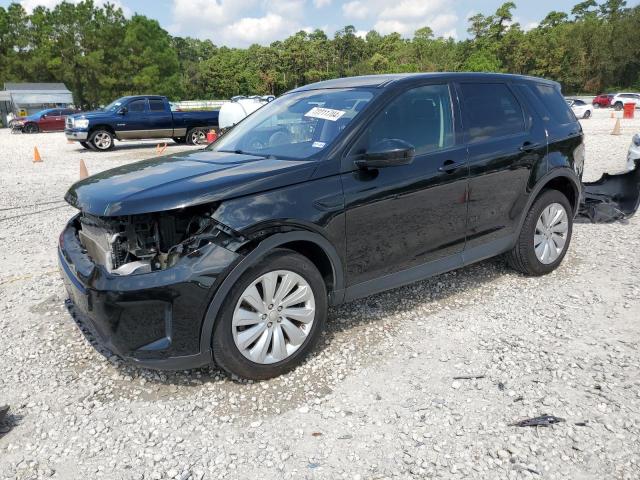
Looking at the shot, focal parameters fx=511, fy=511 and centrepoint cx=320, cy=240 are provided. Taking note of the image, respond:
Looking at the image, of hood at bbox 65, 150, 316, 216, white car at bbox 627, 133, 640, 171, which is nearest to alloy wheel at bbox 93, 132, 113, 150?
hood at bbox 65, 150, 316, 216

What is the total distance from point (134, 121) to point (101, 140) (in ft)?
4.25

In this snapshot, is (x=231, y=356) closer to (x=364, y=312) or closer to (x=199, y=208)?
(x=199, y=208)

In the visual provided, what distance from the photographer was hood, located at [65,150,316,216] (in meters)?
2.80

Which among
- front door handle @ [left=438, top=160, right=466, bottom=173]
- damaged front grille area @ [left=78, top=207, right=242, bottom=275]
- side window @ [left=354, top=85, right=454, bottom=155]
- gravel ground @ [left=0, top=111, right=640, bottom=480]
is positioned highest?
side window @ [left=354, top=85, right=454, bottom=155]

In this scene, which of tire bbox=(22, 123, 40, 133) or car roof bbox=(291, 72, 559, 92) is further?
tire bbox=(22, 123, 40, 133)

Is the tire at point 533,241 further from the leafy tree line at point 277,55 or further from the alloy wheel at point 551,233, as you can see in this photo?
the leafy tree line at point 277,55

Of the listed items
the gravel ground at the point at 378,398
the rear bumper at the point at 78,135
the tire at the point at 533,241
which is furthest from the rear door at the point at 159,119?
the tire at the point at 533,241

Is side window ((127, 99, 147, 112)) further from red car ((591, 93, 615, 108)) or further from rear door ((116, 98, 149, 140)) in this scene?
red car ((591, 93, 615, 108))

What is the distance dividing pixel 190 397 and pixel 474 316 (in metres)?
2.26

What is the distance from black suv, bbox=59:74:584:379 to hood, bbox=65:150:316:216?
0.01 m

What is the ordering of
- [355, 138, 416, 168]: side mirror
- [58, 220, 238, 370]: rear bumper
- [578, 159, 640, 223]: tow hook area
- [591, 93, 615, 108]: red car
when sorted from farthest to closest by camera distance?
1. [591, 93, 615, 108]: red car
2. [578, 159, 640, 223]: tow hook area
3. [355, 138, 416, 168]: side mirror
4. [58, 220, 238, 370]: rear bumper

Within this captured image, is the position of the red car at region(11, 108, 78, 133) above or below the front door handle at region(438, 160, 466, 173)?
above

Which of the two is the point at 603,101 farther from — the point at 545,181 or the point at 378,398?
the point at 378,398

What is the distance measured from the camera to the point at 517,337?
3.68 meters
